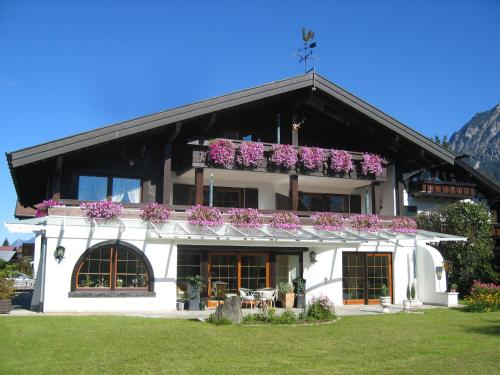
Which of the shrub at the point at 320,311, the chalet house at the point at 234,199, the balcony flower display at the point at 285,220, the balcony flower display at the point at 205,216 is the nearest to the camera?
the shrub at the point at 320,311

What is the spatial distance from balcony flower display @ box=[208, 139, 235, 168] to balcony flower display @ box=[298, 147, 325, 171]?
2.76 meters

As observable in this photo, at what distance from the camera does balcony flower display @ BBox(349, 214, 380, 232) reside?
20925mm

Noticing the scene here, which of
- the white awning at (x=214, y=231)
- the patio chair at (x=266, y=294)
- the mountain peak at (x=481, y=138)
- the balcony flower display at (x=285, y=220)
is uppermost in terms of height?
the mountain peak at (x=481, y=138)

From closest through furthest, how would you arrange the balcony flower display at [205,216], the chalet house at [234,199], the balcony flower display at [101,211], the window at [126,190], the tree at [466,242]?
1. the chalet house at [234,199]
2. the balcony flower display at [101,211]
3. the balcony flower display at [205,216]
4. the window at [126,190]
5. the tree at [466,242]

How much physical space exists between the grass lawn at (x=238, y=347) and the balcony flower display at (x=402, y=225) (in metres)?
7.02

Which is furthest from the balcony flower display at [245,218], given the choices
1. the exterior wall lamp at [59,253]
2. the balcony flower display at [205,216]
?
the exterior wall lamp at [59,253]

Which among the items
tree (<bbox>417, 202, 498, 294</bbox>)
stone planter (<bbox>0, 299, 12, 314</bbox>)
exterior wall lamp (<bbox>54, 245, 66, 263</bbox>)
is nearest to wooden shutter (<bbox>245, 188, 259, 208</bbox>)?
exterior wall lamp (<bbox>54, 245, 66, 263</bbox>)

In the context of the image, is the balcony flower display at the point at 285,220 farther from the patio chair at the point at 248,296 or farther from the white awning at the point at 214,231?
the patio chair at the point at 248,296

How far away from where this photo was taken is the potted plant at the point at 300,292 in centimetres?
1900

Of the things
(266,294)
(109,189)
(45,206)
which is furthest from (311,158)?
(45,206)

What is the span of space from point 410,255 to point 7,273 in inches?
577

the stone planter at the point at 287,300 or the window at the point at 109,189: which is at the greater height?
the window at the point at 109,189

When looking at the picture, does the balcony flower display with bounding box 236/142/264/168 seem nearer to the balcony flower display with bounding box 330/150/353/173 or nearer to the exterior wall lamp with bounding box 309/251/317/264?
the balcony flower display with bounding box 330/150/353/173

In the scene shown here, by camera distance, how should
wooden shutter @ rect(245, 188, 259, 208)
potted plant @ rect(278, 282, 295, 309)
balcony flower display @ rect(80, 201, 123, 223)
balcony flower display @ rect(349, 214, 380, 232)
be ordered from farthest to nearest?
wooden shutter @ rect(245, 188, 259, 208), balcony flower display @ rect(349, 214, 380, 232), potted plant @ rect(278, 282, 295, 309), balcony flower display @ rect(80, 201, 123, 223)
